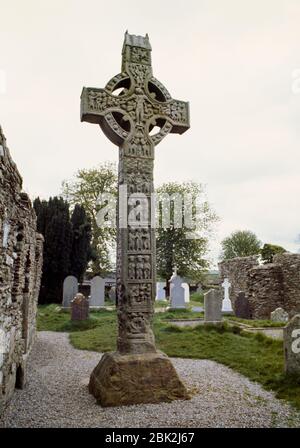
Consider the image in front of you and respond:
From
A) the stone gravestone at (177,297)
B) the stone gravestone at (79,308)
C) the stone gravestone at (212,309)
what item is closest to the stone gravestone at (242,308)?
the stone gravestone at (177,297)

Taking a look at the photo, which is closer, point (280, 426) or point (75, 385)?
point (280, 426)

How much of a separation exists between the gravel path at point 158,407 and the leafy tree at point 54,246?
1440 cm

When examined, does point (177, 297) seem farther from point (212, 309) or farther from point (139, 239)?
point (139, 239)

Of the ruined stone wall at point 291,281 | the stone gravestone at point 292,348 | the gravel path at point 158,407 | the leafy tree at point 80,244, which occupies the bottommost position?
the gravel path at point 158,407

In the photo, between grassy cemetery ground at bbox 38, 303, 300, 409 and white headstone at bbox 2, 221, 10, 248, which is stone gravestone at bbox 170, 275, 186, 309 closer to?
grassy cemetery ground at bbox 38, 303, 300, 409

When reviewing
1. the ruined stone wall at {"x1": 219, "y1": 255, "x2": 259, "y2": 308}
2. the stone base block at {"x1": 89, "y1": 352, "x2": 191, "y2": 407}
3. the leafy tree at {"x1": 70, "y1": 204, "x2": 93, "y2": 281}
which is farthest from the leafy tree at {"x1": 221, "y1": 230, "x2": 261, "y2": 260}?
the stone base block at {"x1": 89, "y1": 352, "x2": 191, "y2": 407}

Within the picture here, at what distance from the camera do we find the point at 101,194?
27766mm

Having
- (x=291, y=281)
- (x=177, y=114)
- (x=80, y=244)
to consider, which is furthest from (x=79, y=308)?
(x=80, y=244)

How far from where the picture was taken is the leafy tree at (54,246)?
20.2 metres

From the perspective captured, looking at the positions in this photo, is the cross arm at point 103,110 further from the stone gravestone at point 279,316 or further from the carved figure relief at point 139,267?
the stone gravestone at point 279,316

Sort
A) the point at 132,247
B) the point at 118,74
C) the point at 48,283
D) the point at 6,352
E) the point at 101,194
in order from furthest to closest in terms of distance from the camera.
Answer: the point at 101,194 → the point at 48,283 → the point at 118,74 → the point at 132,247 → the point at 6,352
